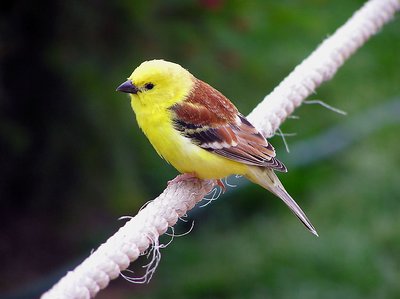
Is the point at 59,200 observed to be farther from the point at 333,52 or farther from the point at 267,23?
the point at 333,52

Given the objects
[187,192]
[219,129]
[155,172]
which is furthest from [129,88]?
[155,172]

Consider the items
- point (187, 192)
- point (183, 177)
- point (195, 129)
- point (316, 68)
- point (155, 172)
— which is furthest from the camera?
point (155, 172)

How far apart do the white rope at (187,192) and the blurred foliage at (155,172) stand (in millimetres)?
844

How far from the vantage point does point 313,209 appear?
6211 millimetres

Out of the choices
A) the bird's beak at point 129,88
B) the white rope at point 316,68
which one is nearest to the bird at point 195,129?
the bird's beak at point 129,88

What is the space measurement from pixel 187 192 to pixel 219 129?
24.1 inches

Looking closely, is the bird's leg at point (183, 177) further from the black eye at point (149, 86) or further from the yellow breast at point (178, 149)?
the black eye at point (149, 86)

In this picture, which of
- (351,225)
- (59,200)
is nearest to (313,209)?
(351,225)

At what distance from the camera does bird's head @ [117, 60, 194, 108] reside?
377cm

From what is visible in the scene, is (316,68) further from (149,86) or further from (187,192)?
(187,192)

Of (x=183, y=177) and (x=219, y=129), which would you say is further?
(x=219, y=129)

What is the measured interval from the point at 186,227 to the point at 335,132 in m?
1.49

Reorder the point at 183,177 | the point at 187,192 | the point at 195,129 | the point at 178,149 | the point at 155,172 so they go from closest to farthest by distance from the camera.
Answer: the point at 187,192, the point at 183,177, the point at 178,149, the point at 195,129, the point at 155,172

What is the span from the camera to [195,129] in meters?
3.84
